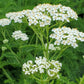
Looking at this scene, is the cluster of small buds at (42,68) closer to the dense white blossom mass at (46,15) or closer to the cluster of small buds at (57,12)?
the dense white blossom mass at (46,15)

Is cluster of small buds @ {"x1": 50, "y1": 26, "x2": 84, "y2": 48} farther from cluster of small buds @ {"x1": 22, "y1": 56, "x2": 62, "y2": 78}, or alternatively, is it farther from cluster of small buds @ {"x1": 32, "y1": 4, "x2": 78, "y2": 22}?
cluster of small buds @ {"x1": 22, "y1": 56, "x2": 62, "y2": 78}

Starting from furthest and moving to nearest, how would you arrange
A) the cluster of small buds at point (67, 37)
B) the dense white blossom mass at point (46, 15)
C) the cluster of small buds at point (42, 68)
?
the dense white blossom mass at point (46, 15) → the cluster of small buds at point (67, 37) → the cluster of small buds at point (42, 68)

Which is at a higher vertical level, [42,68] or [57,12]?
[57,12]

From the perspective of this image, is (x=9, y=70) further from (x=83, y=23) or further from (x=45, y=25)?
(x=83, y=23)

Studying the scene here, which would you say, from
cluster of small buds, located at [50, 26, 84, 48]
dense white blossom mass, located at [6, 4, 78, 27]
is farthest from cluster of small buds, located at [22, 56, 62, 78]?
dense white blossom mass, located at [6, 4, 78, 27]

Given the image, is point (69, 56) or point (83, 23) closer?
point (69, 56)

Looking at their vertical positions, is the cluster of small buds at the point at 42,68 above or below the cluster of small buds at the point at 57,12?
below

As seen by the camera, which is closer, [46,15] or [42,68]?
[42,68]

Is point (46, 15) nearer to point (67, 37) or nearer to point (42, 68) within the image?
point (67, 37)

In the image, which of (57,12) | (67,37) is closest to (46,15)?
(57,12)

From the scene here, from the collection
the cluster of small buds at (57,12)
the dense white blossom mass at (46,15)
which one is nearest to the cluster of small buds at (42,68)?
the dense white blossom mass at (46,15)

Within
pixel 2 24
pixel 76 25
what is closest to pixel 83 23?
pixel 76 25
